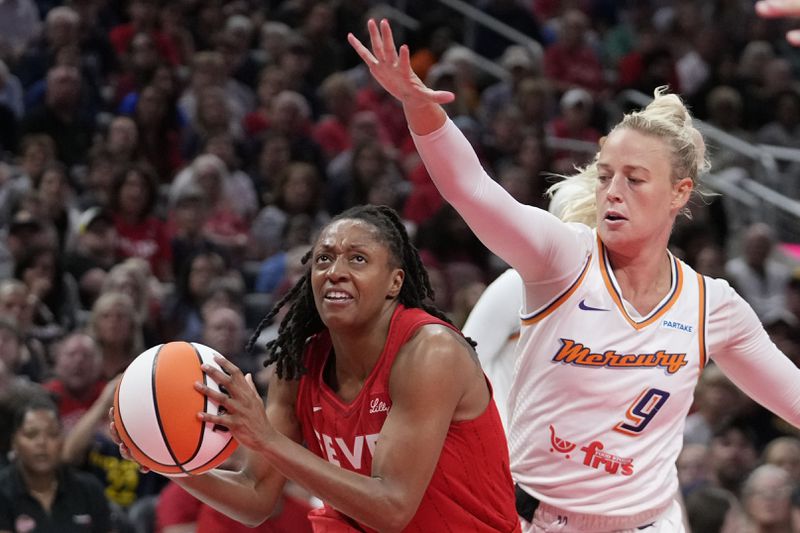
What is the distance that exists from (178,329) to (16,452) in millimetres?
2291

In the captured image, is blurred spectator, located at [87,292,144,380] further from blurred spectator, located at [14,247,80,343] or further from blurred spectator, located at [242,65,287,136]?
blurred spectator, located at [242,65,287,136]

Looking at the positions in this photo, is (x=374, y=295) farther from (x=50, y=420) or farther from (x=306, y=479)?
(x=50, y=420)

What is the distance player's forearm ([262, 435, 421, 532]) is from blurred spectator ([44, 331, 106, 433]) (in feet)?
12.6

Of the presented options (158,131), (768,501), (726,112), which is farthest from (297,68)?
(768,501)

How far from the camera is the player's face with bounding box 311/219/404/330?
3.26 m

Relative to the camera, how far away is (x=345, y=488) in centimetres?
306

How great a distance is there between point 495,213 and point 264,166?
6.78 metres

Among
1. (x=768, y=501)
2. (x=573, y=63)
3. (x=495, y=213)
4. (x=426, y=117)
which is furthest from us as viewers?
(x=573, y=63)

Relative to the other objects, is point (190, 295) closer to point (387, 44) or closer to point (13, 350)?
point (13, 350)

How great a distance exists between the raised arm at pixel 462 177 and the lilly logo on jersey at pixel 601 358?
9.3 inches

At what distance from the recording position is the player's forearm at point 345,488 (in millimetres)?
3031

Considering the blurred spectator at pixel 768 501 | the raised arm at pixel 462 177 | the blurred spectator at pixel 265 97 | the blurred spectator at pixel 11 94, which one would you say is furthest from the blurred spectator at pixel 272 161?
the raised arm at pixel 462 177

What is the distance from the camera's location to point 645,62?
39.6 feet

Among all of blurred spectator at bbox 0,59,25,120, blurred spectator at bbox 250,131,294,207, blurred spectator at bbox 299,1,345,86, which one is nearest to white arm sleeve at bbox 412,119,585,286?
blurred spectator at bbox 250,131,294,207
